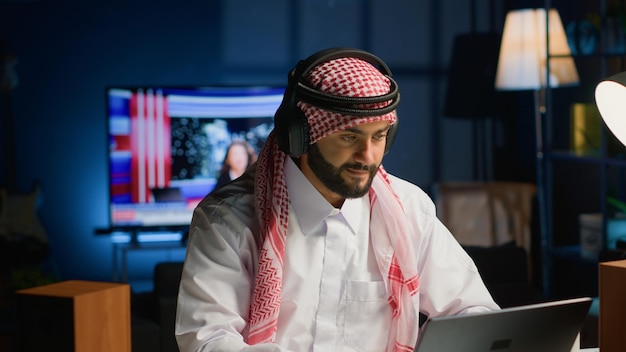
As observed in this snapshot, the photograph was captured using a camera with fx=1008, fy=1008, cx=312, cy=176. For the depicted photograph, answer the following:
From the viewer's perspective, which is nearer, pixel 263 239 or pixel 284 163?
pixel 263 239

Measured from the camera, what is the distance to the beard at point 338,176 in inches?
82.3

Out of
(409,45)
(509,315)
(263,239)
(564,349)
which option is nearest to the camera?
(509,315)

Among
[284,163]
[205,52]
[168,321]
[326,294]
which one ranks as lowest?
[168,321]

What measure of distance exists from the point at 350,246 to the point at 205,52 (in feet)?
13.9

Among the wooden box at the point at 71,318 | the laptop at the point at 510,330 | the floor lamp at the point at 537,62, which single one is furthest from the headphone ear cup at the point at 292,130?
the floor lamp at the point at 537,62

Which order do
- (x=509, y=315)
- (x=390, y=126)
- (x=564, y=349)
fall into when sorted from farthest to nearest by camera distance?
(x=390, y=126) < (x=564, y=349) < (x=509, y=315)

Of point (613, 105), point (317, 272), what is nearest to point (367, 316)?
point (317, 272)

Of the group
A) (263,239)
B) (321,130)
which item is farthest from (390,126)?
(263,239)

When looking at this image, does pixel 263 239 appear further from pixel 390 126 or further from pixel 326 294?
pixel 390 126

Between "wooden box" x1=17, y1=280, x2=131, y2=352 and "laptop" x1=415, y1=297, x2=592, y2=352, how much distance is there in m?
0.55

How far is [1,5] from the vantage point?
605 cm

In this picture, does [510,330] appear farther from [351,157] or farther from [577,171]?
[577,171]

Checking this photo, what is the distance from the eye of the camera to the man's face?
6.82ft

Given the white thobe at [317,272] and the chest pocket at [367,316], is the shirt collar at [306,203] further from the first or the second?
the chest pocket at [367,316]
